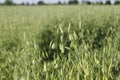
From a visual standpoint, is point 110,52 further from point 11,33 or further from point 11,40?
point 11,33

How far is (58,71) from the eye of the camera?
5.16 feet

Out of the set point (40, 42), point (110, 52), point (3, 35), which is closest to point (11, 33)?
point (3, 35)

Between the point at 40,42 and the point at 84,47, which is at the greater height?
the point at 84,47

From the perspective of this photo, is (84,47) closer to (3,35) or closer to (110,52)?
(110,52)

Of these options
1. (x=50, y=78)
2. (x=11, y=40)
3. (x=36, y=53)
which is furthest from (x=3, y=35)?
(x=50, y=78)

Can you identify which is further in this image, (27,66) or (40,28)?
(40,28)

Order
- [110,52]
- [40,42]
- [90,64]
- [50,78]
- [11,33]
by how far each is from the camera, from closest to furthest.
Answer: [50,78] < [90,64] < [110,52] < [40,42] < [11,33]

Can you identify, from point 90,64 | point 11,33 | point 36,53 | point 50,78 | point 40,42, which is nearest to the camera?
point 50,78

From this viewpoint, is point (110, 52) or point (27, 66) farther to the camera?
point (110, 52)

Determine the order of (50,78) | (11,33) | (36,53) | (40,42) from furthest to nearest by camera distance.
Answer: (11,33), (40,42), (36,53), (50,78)

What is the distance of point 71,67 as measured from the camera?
1689 mm

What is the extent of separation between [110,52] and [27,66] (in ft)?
1.92

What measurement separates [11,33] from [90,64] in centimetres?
240

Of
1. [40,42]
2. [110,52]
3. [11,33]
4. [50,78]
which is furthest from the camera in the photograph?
[11,33]
